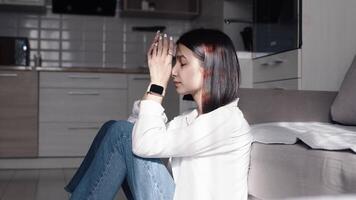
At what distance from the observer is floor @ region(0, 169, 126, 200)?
2473 mm

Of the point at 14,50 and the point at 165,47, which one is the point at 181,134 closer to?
the point at 165,47

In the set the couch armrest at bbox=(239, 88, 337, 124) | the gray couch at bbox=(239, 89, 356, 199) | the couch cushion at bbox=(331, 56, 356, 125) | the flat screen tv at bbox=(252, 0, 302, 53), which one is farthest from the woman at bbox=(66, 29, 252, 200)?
the flat screen tv at bbox=(252, 0, 302, 53)

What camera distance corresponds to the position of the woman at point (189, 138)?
98 centimetres

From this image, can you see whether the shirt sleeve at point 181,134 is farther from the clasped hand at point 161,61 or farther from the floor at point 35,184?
the floor at point 35,184

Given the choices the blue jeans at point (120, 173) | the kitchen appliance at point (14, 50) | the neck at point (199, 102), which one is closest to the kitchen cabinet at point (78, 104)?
the kitchen appliance at point (14, 50)

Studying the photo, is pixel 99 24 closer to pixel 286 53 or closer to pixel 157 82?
pixel 286 53

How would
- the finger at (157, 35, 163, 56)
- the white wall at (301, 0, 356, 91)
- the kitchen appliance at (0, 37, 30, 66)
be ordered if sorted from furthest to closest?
the kitchen appliance at (0, 37, 30, 66), the white wall at (301, 0, 356, 91), the finger at (157, 35, 163, 56)

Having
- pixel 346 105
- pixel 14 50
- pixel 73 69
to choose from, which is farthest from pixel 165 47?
pixel 14 50

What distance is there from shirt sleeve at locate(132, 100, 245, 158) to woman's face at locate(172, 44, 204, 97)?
4.2 inches

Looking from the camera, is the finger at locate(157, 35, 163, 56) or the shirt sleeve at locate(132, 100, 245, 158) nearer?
the shirt sleeve at locate(132, 100, 245, 158)

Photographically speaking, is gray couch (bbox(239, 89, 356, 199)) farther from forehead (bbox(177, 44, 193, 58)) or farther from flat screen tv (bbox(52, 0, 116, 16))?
flat screen tv (bbox(52, 0, 116, 16))

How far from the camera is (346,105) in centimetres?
165

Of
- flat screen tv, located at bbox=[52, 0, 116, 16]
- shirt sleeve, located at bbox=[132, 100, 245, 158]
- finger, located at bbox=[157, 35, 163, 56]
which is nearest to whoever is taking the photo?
shirt sleeve, located at bbox=[132, 100, 245, 158]

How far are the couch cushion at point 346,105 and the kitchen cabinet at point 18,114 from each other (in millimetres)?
2491
